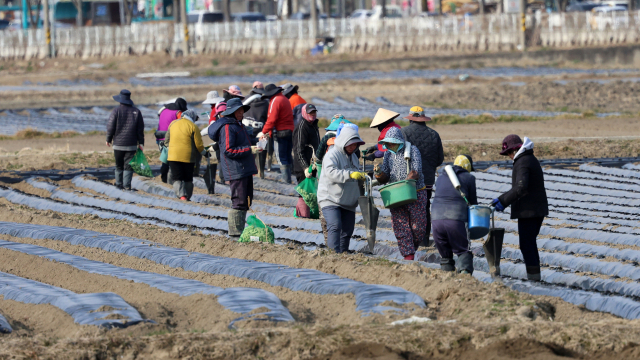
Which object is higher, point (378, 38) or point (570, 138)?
point (378, 38)

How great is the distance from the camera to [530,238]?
7539 mm

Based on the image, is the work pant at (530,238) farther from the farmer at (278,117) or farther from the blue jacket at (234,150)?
the farmer at (278,117)

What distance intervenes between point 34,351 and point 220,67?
34448 millimetres

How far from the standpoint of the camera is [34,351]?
5082 mm

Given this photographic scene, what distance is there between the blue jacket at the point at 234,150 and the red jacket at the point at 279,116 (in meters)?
3.09

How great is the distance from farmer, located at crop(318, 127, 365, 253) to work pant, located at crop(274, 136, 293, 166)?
442 cm

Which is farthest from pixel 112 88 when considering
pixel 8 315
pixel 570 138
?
pixel 8 315

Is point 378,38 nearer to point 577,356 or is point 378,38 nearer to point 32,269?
point 32,269

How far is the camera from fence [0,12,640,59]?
4066cm

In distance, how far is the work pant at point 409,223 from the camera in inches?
320

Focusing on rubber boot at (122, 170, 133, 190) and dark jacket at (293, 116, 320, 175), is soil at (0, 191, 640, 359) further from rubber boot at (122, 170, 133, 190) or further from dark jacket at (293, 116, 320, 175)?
rubber boot at (122, 170, 133, 190)

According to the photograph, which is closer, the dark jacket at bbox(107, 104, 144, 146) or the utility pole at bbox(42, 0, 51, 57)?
the dark jacket at bbox(107, 104, 144, 146)

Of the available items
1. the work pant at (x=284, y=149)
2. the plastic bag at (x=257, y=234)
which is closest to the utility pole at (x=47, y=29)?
the work pant at (x=284, y=149)

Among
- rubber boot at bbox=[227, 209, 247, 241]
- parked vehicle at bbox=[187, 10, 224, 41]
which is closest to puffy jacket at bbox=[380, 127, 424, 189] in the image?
rubber boot at bbox=[227, 209, 247, 241]
